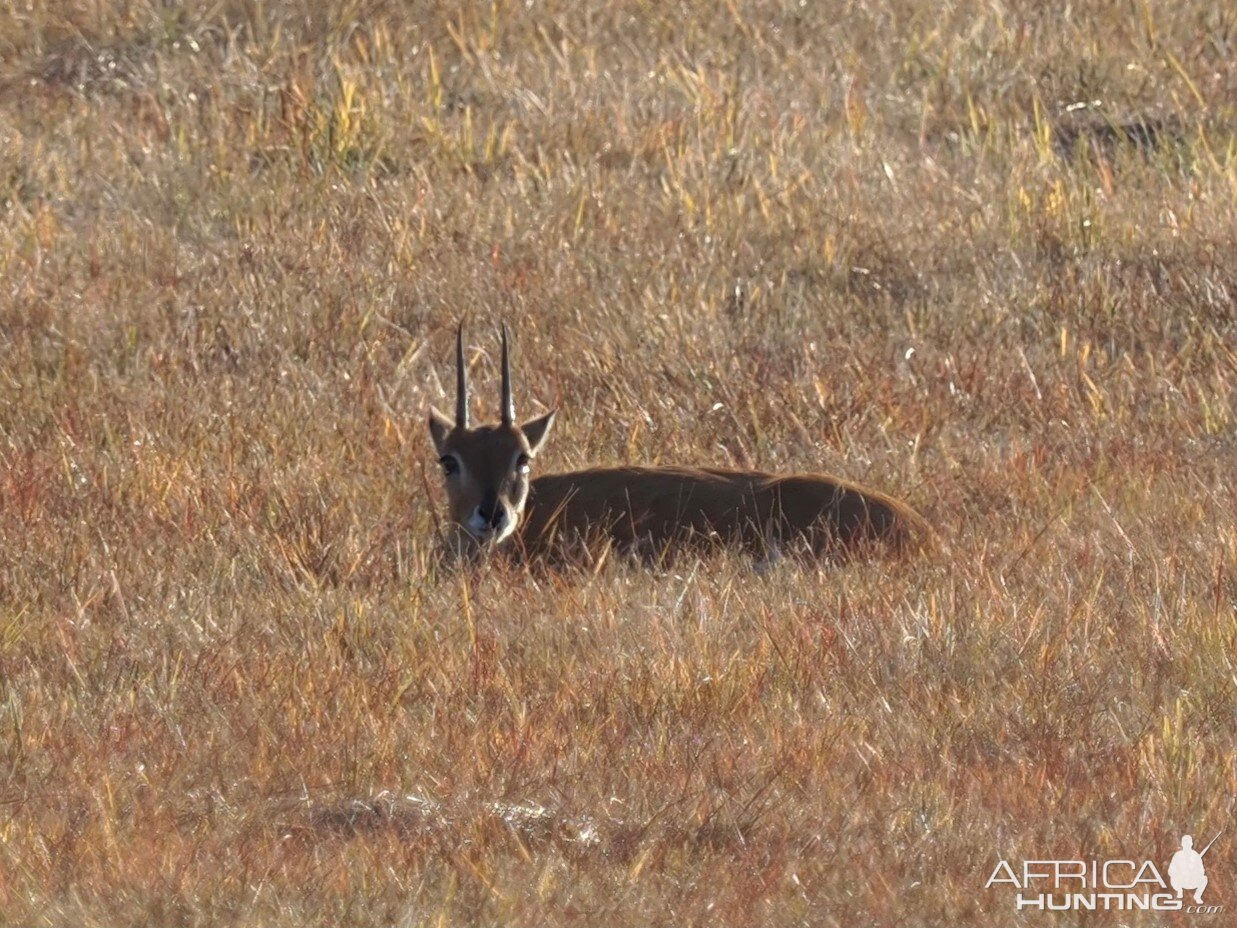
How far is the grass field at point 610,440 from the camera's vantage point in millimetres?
4543

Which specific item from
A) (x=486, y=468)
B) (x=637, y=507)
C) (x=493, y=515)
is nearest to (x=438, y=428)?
(x=486, y=468)

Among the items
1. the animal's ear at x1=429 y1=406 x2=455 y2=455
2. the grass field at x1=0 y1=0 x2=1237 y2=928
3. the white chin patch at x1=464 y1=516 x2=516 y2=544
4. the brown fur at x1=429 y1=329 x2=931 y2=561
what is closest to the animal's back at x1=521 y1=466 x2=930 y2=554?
the brown fur at x1=429 y1=329 x2=931 y2=561

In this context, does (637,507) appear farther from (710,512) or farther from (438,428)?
(438,428)

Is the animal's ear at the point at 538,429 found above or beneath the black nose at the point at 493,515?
above

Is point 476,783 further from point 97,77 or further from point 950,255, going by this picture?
point 97,77

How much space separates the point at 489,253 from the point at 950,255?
7.71 ft

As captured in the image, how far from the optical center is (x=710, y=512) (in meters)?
7.66

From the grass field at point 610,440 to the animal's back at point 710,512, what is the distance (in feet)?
0.89

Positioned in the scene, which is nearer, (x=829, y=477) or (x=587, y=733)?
(x=587, y=733)

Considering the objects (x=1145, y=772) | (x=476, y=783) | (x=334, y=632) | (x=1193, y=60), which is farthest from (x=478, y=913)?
(x=1193, y=60)

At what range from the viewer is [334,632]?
19.6 feet

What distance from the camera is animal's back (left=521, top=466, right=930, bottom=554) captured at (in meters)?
7.26

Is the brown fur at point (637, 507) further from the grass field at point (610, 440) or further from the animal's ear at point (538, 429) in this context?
the grass field at point (610, 440)

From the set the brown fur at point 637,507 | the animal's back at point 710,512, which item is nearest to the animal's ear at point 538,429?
the brown fur at point 637,507
